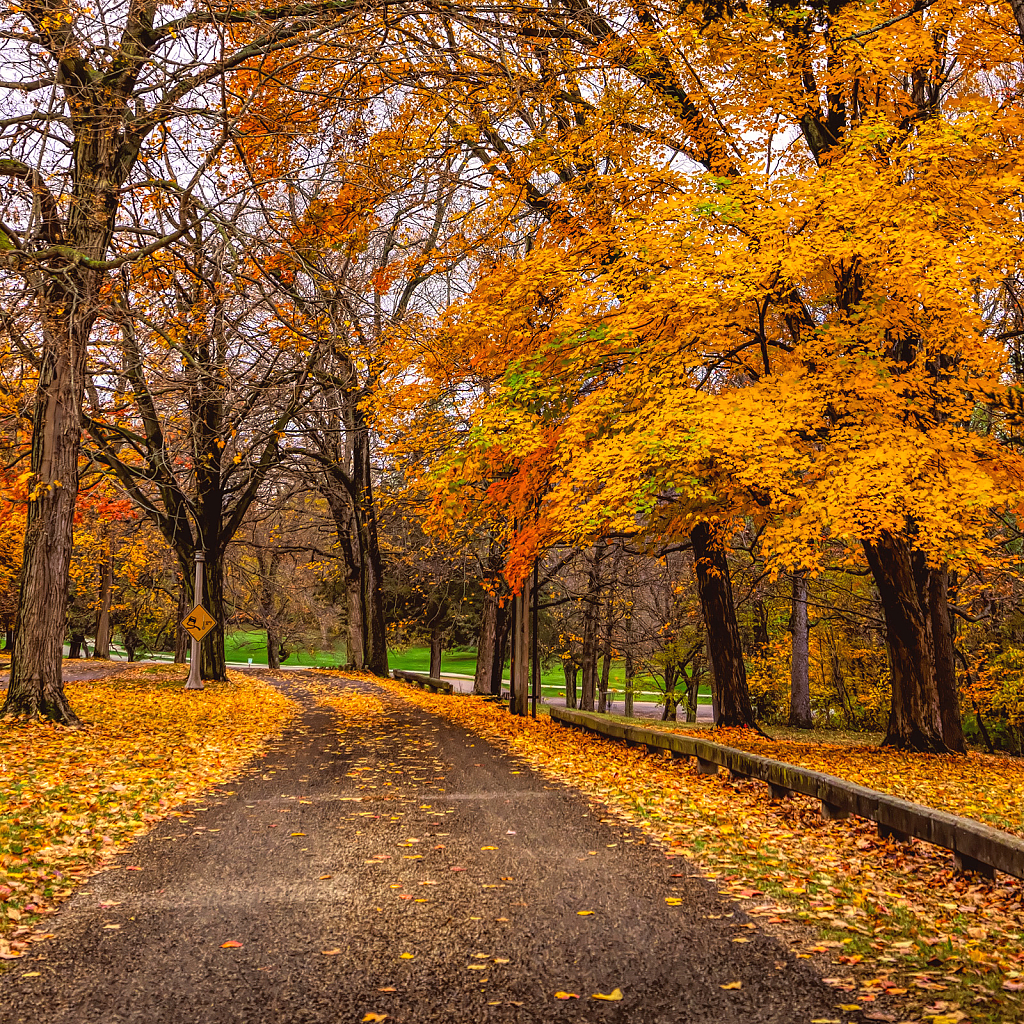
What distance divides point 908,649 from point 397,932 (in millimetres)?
11901

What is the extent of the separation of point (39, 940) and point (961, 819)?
578 centimetres

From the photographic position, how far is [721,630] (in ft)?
51.2

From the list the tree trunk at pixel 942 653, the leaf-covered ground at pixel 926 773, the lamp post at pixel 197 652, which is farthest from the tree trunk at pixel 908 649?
the lamp post at pixel 197 652

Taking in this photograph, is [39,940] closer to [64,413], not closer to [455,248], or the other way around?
[64,413]

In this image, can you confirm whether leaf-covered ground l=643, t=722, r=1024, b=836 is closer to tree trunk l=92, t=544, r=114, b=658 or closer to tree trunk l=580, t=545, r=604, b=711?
tree trunk l=580, t=545, r=604, b=711

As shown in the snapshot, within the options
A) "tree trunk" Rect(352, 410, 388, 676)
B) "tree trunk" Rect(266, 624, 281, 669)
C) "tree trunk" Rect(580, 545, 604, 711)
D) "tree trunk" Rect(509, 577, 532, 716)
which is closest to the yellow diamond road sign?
"tree trunk" Rect(352, 410, 388, 676)

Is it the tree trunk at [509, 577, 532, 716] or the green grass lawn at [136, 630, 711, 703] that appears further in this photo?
the green grass lawn at [136, 630, 711, 703]

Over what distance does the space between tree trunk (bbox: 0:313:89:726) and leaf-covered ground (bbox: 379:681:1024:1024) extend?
7.18 m

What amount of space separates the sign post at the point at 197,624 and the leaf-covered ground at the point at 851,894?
12786mm

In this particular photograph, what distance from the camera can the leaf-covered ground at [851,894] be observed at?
3.98 meters

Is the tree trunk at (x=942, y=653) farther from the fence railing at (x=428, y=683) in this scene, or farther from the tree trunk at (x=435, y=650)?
the tree trunk at (x=435, y=650)

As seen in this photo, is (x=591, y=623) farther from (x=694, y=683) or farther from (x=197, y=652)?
(x=197, y=652)

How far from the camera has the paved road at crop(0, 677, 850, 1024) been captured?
3.66m

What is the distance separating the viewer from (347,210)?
39.3ft
